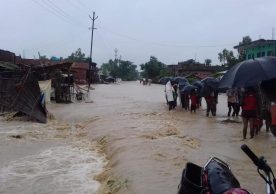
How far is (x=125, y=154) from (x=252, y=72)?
3811mm

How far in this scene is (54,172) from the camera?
1066 cm

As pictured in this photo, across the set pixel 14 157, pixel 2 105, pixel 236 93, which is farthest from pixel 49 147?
pixel 2 105

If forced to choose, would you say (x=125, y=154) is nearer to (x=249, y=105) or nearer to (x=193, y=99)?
(x=249, y=105)

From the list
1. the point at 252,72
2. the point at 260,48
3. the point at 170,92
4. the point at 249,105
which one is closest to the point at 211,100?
the point at 170,92

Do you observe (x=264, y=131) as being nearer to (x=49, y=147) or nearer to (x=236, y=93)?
(x=236, y=93)

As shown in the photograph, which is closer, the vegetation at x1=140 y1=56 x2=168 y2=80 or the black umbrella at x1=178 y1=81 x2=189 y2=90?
the black umbrella at x1=178 y1=81 x2=189 y2=90

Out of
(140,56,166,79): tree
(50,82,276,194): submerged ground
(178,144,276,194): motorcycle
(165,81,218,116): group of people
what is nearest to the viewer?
(178,144,276,194): motorcycle

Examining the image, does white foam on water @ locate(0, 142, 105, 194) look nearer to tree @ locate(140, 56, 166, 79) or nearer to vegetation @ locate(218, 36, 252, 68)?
vegetation @ locate(218, 36, 252, 68)

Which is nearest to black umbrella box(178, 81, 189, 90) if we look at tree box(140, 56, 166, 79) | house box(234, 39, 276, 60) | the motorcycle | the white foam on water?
the white foam on water

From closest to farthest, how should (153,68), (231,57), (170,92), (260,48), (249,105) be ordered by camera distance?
(249,105) → (170,92) → (260,48) → (231,57) → (153,68)

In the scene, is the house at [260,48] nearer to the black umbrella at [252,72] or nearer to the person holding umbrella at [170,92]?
the person holding umbrella at [170,92]

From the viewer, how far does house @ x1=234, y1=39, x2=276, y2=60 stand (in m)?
46.2

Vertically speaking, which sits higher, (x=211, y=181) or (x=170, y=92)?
(x=170, y=92)

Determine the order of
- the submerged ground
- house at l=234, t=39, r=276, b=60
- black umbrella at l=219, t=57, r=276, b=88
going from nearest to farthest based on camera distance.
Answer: the submerged ground < black umbrella at l=219, t=57, r=276, b=88 < house at l=234, t=39, r=276, b=60
